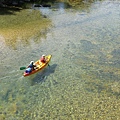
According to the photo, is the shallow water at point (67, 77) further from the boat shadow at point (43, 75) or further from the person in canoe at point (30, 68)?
the person in canoe at point (30, 68)

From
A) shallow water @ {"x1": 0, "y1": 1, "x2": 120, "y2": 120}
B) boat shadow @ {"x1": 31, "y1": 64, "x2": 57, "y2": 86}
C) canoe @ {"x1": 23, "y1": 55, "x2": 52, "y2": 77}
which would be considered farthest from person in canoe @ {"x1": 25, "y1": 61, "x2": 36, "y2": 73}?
boat shadow @ {"x1": 31, "y1": 64, "x2": 57, "y2": 86}

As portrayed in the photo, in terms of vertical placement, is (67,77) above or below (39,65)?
below

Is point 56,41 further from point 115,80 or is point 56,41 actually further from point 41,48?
point 115,80

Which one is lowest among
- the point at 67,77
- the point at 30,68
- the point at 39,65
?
the point at 67,77

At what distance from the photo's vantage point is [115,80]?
71.2 ft

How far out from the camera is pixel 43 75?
21.9 metres

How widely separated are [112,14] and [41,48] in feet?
57.9

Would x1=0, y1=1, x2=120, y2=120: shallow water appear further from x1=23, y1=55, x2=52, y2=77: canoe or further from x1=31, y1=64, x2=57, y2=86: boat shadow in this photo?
x1=23, y1=55, x2=52, y2=77: canoe

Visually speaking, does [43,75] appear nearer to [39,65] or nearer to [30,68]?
[39,65]

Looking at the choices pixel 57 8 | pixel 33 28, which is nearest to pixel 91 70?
pixel 33 28

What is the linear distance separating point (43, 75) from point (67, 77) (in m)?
2.40

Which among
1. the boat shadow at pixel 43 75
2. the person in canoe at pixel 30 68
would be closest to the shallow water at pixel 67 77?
the boat shadow at pixel 43 75

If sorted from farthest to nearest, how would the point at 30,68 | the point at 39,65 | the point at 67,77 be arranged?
the point at 39,65 < the point at 67,77 < the point at 30,68

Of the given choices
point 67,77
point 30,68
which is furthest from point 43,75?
point 67,77
